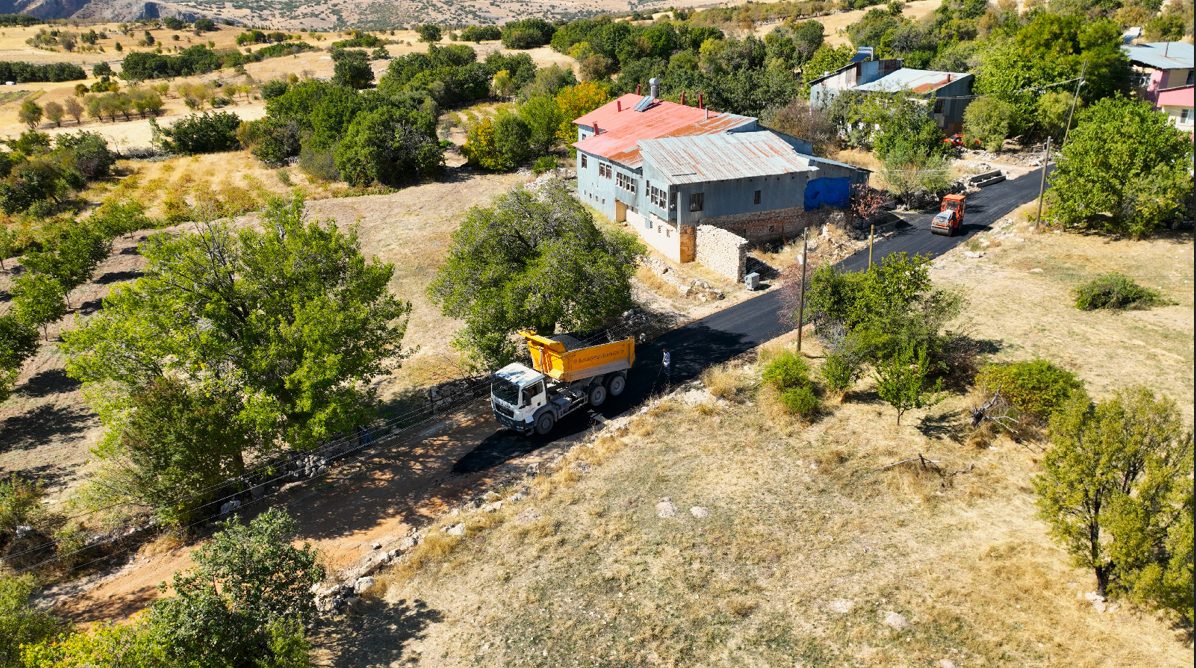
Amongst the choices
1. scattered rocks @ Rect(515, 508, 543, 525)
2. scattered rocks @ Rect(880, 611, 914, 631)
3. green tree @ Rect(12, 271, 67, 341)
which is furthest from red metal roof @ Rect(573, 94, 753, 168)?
green tree @ Rect(12, 271, 67, 341)

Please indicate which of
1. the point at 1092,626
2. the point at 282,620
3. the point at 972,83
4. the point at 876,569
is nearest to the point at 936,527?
the point at 876,569

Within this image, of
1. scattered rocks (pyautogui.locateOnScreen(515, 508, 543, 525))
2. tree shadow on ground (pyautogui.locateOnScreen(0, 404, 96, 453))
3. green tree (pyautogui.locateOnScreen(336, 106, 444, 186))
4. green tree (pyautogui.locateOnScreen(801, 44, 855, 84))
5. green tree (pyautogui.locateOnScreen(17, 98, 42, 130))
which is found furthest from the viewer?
green tree (pyautogui.locateOnScreen(17, 98, 42, 130))

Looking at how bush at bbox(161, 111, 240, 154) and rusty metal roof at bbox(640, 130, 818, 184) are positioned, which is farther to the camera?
bush at bbox(161, 111, 240, 154)

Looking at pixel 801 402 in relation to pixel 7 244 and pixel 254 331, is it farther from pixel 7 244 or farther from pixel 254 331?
pixel 7 244

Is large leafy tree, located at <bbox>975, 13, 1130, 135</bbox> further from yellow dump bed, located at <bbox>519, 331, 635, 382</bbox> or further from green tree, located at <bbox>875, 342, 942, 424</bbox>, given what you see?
yellow dump bed, located at <bbox>519, 331, 635, 382</bbox>

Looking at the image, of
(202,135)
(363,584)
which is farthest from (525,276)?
(202,135)

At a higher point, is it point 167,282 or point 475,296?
point 167,282

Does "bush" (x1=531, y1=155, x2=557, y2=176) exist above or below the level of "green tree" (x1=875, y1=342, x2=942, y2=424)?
above

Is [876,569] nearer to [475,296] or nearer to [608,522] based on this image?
[608,522]
